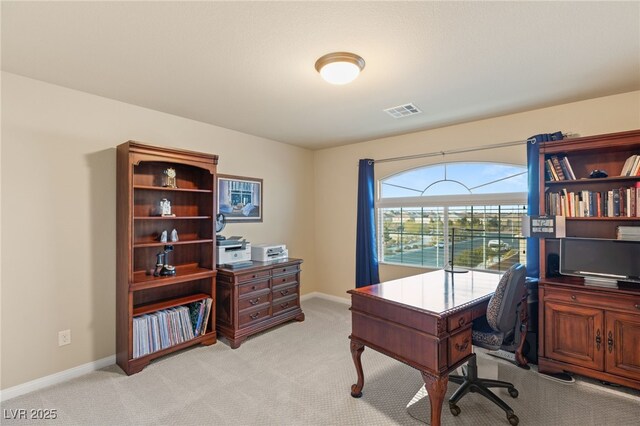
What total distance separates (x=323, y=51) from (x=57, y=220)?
255cm

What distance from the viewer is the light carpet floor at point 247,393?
2127mm

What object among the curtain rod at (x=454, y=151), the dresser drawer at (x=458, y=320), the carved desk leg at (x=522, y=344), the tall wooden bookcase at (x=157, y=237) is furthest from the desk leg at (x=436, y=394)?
the curtain rod at (x=454, y=151)

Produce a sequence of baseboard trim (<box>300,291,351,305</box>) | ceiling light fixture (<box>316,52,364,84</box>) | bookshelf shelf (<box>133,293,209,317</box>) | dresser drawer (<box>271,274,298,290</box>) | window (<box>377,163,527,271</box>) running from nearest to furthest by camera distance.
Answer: ceiling light fixture (<box>316,52,364,84</box>)
bookshelf shelf (<box>133,293,209,317</box>)
window (<box>377,163,527,271</box>)
dresser drawer (<box>271,274,298,290</box>)
baseboard trim (<box>300,291,351,305</box>)

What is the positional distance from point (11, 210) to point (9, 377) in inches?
49.9

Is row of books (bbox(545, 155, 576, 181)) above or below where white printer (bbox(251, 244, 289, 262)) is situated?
above

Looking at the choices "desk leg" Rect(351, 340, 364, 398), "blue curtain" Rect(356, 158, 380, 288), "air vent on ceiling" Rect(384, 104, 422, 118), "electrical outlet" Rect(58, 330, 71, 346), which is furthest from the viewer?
"blue curtain" Rect(356, 158, 380, 288)

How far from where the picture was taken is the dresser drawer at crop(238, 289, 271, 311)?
337 cm

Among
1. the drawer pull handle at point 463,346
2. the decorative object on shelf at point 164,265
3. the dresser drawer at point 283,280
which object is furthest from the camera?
the dresser drawer at point 283,280

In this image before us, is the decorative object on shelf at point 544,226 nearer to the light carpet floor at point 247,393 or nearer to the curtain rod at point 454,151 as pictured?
the curtain rod at point 454,151

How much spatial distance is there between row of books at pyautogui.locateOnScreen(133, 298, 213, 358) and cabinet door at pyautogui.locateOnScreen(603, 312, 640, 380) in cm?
349

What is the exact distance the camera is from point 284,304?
3.84 m

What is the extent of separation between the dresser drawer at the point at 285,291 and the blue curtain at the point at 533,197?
8.39 ft

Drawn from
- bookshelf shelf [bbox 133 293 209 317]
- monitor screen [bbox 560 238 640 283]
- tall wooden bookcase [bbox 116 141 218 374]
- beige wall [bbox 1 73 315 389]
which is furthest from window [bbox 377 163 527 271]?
beige wall [bbox 1 73 315 389]

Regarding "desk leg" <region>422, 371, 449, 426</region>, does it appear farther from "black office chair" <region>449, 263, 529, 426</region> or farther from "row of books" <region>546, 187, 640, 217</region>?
"row of books" <region>546, 187, 640, 217</region>
